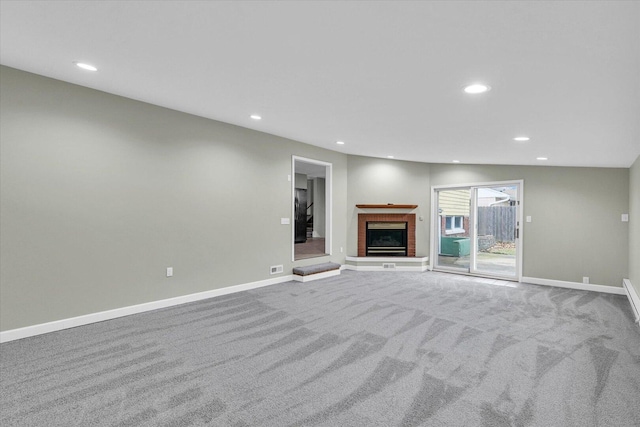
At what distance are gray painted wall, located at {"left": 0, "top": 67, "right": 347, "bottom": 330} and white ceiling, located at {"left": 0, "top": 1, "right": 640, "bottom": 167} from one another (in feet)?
1.17

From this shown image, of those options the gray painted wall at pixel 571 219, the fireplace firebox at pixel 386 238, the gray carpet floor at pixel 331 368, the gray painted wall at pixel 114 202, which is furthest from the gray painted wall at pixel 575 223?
the gray painted wall at pixel 114 202

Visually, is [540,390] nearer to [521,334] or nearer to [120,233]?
[521,334]

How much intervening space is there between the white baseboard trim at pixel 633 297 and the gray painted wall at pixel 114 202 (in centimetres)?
503

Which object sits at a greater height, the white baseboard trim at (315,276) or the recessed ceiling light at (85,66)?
the recessed ceiling light at (85,66)

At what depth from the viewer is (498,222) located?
6270 millimetres

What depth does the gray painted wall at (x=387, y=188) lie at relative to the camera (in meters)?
6.82

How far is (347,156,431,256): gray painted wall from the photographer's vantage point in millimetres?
6824

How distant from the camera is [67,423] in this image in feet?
5.95

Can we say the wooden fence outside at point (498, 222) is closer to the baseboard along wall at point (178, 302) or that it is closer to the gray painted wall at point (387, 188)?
the baseboard along wall at point (178, 302)

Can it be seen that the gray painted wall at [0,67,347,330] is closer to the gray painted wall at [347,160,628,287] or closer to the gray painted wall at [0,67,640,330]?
the gray painted wall at [0,67,640,330]

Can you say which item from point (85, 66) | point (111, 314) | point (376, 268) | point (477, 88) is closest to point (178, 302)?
point (111, 314)

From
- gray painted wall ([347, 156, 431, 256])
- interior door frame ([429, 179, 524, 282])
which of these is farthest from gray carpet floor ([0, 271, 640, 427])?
gray painted wall ([347, 156, 431, 256])

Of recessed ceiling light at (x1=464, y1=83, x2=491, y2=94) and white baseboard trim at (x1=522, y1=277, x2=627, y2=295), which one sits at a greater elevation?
recessed ceiling light at (x1=464, y1=83, x2=491, y2=94)

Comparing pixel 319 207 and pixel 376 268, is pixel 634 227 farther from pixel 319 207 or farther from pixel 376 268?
pixel 319 207
